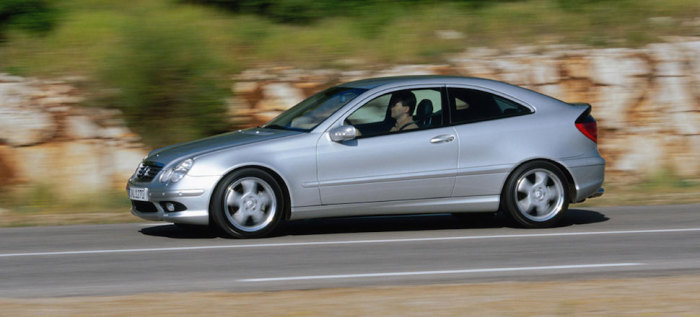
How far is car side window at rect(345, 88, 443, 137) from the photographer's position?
9047 millimetres

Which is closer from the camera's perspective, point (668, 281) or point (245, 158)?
point (668, 281)

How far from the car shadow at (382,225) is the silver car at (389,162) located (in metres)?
0.46

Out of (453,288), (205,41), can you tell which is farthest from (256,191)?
(205,41)

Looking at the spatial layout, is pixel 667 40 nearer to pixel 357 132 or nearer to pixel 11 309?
pixel 357 132

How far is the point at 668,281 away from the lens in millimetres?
6629

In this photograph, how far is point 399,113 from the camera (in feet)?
30.1

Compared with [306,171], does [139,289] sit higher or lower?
lower

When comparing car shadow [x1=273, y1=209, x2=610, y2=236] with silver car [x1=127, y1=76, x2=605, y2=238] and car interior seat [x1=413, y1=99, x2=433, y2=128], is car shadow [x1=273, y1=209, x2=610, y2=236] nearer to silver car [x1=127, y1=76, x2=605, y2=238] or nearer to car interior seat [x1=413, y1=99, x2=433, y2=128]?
silver car [x1=127, y1=76, x2=605, y2=238]

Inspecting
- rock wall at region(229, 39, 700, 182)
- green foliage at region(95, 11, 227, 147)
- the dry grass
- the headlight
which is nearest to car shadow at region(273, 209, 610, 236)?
the headlight

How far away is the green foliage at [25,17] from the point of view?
15.4m

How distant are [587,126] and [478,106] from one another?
115cm

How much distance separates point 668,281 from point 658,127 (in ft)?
27.2

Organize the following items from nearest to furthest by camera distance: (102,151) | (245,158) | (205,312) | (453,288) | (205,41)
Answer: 1. (205,312)
2. (453,288)
3. (245,158)
4. (102,151)
5. (205,41)

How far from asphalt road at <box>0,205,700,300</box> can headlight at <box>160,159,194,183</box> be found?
1.93 ft
